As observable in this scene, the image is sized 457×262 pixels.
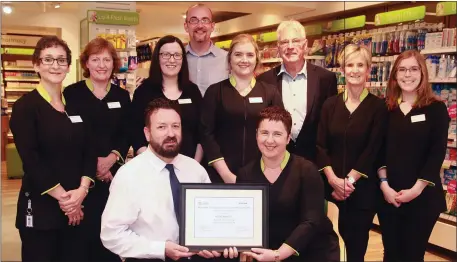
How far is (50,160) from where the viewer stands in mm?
2568

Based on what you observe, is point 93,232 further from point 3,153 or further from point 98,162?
point 3,153

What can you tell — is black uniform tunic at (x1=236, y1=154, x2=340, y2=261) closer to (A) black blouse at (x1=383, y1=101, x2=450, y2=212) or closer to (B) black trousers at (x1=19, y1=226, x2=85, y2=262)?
(A) black blouse at (x1=383, y1=101, x2=450, y2=212)

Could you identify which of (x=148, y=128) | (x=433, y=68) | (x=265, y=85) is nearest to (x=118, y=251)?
(x=148, y=128)

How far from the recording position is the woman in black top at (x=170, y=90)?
9.28 feet

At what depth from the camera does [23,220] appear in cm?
265

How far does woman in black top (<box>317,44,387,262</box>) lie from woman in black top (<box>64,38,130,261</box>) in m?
1.17

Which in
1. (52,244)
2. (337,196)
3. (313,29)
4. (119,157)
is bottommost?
(52,244)

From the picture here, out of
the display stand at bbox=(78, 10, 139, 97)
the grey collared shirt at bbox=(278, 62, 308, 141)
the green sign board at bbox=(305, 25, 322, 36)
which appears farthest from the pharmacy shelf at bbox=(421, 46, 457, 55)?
the display stand at bbox=(78, 10, 139, 97)

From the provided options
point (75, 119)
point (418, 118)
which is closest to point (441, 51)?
point (418, 118)

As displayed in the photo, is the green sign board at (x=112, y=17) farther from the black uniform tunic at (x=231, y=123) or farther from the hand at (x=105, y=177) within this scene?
the hand at (x=105, y=177)

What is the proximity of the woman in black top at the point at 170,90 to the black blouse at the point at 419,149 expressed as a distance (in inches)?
44.6

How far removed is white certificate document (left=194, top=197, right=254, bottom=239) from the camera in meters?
2.32

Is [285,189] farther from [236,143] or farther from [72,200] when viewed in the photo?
[72,200]

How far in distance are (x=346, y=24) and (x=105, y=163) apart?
173 centimetres
